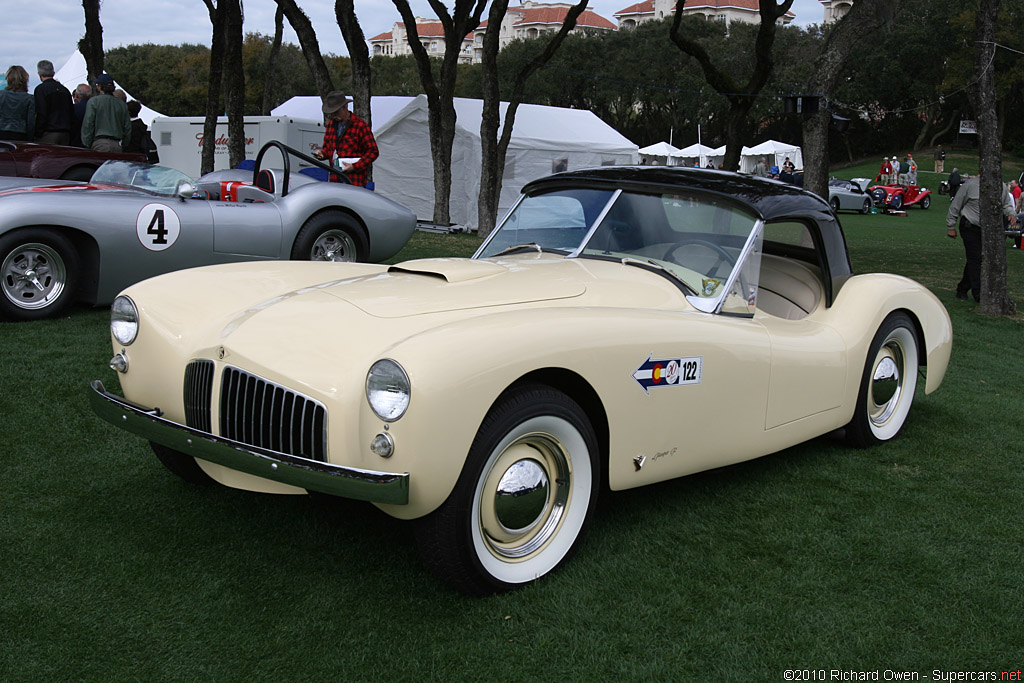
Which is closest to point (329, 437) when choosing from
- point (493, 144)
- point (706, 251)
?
point (706, 251)

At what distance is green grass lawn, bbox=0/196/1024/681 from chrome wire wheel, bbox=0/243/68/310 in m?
2.14

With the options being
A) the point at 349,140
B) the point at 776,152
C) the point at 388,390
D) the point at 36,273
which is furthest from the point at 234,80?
the point at 776,152

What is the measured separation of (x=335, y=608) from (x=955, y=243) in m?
18.8

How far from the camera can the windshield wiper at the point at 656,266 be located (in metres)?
3.73

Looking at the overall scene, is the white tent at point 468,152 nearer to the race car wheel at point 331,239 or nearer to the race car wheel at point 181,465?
the race car wheel at point 331,239

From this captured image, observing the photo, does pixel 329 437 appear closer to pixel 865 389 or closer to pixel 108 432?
pixel 108 432

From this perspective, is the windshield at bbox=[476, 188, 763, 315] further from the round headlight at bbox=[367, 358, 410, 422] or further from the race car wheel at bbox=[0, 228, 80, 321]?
the race car wheel at bbox=[0, 228, 80, 321]

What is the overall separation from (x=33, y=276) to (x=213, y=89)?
42.8ft

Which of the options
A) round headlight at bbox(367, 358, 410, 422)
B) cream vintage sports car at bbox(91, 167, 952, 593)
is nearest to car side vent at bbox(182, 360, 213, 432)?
cream vintage sports car at bbox(91, 167, 952, 593)

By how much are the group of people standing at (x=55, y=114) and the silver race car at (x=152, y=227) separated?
302cm

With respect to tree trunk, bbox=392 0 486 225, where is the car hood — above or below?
below

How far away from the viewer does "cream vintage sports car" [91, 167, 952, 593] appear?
2568mm

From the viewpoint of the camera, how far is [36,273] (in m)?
6.23

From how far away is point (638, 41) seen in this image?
55.6 metres
